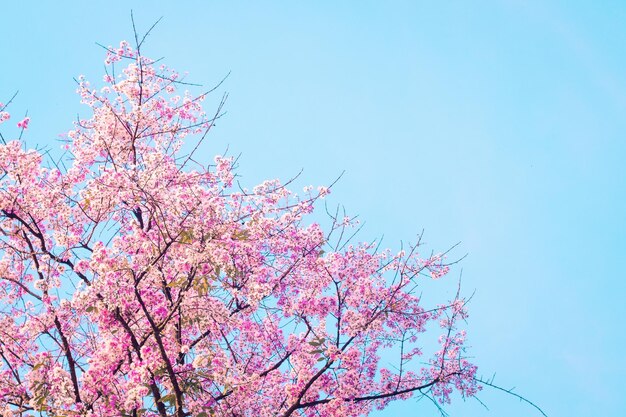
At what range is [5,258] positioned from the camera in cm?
734

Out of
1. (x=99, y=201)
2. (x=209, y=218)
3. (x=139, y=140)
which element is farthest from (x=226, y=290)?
(x=139, y=140)

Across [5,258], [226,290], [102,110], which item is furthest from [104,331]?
[102,110]

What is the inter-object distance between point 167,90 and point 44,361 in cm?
345

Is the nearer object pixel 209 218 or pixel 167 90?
pixel 209 218

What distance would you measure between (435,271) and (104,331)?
3706 mm

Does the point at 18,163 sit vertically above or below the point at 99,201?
above

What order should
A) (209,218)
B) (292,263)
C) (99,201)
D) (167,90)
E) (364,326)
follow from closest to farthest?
(209,218) < (99,201) < (364,326) < (292,263) < (167,90)

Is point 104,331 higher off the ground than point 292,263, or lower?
lower

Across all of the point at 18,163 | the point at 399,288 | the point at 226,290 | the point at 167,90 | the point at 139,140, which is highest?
the point at 167,90

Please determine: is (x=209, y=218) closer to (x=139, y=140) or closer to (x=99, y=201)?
(x=99, y=201)

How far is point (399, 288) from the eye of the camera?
24.8 ft

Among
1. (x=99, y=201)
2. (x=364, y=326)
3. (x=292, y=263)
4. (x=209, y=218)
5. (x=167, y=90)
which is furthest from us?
(x=167, y=90)

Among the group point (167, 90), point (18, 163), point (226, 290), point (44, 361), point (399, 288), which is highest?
point (167, 90)

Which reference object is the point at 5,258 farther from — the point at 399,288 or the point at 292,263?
the point at 399,288
